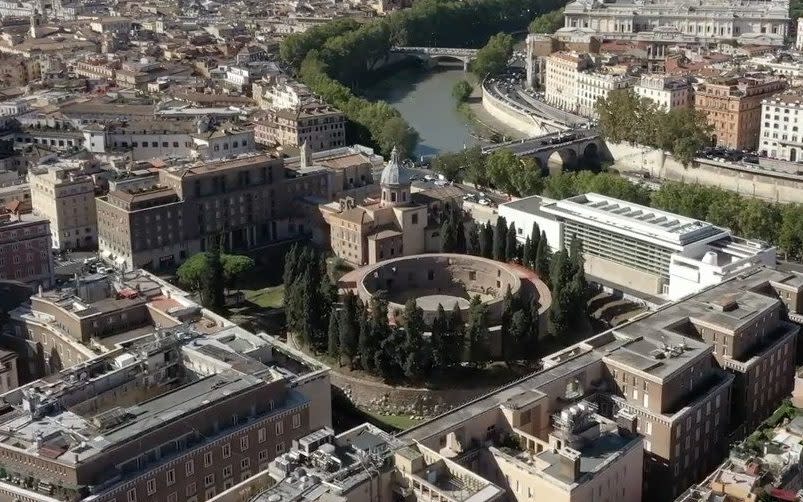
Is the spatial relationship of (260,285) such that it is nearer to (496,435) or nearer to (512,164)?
(512,164)

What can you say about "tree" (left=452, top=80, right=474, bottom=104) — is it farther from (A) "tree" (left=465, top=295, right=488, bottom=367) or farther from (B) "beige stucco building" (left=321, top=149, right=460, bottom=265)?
(A) "tree" (left=465, top=295, right=488, bottom=367)

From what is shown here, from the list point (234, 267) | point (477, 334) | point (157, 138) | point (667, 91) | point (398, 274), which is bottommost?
point (477, 334)

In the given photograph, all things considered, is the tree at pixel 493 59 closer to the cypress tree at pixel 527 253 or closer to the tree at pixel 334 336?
the cypress tree at pixel 527 253

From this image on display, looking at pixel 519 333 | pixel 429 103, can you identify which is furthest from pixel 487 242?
pixel 429 103

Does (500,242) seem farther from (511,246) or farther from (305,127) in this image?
(305,127)

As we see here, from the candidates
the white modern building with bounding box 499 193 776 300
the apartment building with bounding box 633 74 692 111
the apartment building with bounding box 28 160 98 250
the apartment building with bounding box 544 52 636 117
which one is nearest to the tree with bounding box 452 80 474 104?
the apartment building with bounding box 544 52 636 117
